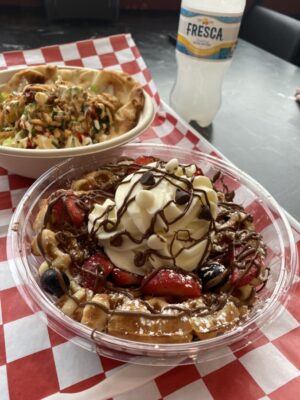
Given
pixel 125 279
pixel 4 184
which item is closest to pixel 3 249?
pixel 4 184

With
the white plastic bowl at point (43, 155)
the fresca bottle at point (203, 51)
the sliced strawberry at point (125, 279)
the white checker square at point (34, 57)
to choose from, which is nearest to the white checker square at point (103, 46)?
the white checker square at point (34, 57)

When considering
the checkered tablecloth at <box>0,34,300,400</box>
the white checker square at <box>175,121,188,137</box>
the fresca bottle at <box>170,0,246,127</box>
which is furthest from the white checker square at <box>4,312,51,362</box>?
the fresca bottle at <box>170,0,246,127</box>

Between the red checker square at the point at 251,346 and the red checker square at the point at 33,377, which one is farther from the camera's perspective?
the red checker square at the point at 251,346

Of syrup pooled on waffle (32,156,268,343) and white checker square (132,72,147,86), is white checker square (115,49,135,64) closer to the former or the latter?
white checker square (132,72,147,86)

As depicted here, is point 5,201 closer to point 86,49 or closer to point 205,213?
point 205,213

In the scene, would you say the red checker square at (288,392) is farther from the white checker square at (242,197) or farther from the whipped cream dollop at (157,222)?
the white checker square at (242,197)

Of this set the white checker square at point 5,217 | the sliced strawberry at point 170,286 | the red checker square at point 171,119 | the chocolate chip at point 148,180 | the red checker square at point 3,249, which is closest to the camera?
the sliced strawberry at point 170,286

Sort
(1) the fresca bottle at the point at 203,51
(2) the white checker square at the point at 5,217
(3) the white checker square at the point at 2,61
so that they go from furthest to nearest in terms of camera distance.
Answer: (3) the white checker square at the point at 2,61 → (1) the fresca bottle at the point at 203,51 → (2) the white checker square at the point at 5,217
